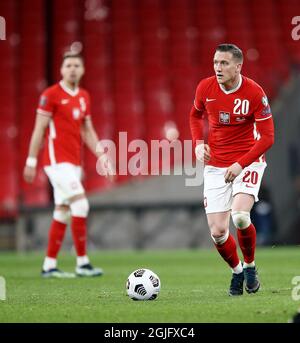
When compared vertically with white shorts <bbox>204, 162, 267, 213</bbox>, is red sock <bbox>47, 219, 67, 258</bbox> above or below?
below

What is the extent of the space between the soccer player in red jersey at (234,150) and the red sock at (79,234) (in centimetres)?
228

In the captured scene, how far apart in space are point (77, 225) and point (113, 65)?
12251mm

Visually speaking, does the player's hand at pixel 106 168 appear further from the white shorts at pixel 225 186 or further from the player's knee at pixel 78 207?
the white shorts at pixel 225 186

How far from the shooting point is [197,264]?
913 centimetres

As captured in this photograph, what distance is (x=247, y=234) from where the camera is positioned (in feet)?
16.2

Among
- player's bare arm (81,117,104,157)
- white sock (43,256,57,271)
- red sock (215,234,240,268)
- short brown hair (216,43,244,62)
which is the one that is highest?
short brown hair (216,43,244,62)
